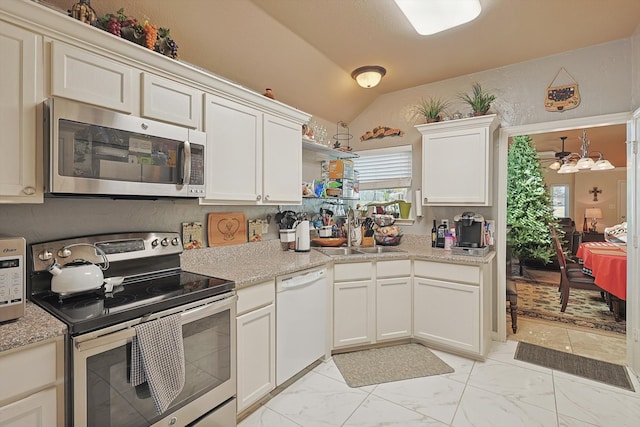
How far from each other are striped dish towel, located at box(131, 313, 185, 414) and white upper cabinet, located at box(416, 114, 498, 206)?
8.32 feet

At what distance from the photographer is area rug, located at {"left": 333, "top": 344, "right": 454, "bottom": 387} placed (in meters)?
2.38

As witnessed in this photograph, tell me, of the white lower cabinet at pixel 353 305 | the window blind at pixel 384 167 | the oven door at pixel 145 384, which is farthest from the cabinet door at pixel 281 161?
the window blind at pixel 384 167

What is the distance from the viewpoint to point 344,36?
98.0 inches

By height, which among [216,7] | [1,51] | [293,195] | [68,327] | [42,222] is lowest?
[68,327]

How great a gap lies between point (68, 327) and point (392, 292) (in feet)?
7.57

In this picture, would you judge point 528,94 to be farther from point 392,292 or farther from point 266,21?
point 266,21

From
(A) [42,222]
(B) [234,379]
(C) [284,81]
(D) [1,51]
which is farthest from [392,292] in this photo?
(D) [1,51]

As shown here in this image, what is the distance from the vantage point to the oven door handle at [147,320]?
117 centimetres

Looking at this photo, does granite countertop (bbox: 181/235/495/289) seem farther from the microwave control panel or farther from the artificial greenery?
the artificial greenery

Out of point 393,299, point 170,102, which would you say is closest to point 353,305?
point 393,299

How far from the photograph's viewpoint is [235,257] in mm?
2498

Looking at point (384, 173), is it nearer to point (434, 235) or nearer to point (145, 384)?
point (434, 235)

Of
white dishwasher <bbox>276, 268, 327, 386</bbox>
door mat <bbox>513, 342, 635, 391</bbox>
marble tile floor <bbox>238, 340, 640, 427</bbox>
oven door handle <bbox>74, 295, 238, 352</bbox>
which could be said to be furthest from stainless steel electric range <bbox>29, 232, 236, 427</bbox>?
door mat <bbox>513, 342, 635, 391</bbox>

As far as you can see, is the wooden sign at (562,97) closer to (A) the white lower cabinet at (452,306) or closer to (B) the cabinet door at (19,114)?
(A) the white lower cabinet at (452,306)
